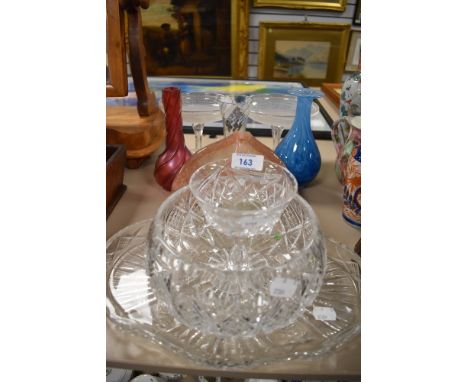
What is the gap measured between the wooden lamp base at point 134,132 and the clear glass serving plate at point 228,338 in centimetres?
35

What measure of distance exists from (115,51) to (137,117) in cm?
19

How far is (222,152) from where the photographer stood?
65cm

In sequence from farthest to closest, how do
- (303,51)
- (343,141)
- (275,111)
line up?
(303,51) < (275,111) < (343,141)

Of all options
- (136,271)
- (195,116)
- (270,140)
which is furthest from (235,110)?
(136,271)

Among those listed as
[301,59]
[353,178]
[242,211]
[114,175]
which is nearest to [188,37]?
[301,59]

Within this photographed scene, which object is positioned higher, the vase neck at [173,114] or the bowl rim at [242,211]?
the vase neck at [173,114]

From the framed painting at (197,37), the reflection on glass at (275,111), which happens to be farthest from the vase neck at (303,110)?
the framed painting at (197,37)

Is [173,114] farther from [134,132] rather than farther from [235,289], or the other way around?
[235,289]

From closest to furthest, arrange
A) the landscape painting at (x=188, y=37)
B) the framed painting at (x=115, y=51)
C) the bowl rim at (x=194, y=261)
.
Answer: the bowl rim at (x=194, y=261), the framed painting at (x=115, y=51), the landscape painting at (x=188, y=37)

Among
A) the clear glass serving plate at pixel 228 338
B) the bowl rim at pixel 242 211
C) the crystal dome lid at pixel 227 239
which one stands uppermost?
the bowl rim at pixel 242 211

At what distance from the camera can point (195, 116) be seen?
2.68ft

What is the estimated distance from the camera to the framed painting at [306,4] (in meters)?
1.57

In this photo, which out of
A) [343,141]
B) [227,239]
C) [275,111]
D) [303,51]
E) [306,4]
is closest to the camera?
[227,239]

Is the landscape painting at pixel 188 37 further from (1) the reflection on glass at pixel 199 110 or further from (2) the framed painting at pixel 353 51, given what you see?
(1) the reflection on glass at pixel 199 110
